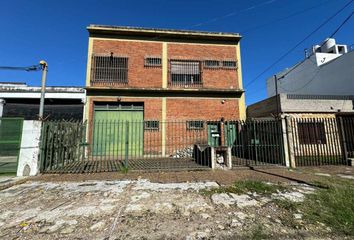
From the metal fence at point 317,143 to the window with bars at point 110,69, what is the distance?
34.0ft

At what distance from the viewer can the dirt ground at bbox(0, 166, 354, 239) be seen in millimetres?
2779

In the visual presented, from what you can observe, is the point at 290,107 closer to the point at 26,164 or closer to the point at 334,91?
the point at 334,91

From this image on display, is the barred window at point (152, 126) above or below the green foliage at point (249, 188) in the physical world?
above

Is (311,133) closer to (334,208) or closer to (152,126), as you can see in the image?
(334,208)

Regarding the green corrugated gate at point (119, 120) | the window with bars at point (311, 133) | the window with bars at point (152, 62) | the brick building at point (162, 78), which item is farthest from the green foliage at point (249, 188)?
the window with bars at point (152, 62)

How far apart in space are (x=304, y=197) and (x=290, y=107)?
9.72m

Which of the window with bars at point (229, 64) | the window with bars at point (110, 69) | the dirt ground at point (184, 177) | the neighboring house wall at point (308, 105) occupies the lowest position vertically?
the dirt ground at point (184, 177)

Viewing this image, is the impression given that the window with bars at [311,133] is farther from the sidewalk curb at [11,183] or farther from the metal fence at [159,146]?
the sidewalk curb at [11,183]

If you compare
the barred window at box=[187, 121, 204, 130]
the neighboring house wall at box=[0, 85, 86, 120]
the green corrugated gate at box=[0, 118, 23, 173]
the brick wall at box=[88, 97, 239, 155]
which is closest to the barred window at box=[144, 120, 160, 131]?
the brick wall at box=[88, 97, 239, 155]

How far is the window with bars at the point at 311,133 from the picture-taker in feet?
37.1

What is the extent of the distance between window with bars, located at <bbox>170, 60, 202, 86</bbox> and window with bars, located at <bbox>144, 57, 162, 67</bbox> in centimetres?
95

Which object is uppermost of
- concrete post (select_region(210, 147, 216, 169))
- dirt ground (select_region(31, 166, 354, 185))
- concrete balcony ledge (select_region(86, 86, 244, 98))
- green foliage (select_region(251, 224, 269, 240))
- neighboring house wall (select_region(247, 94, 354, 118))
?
concrete balcony ledge (select_region(86, 86, 244, 98))

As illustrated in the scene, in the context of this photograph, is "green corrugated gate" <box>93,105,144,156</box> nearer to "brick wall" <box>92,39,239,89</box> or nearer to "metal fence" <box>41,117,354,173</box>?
"metal fence" <box>41,117,354,173</box>

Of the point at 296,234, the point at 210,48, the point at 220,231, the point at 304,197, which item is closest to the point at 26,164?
the point at 220,231
